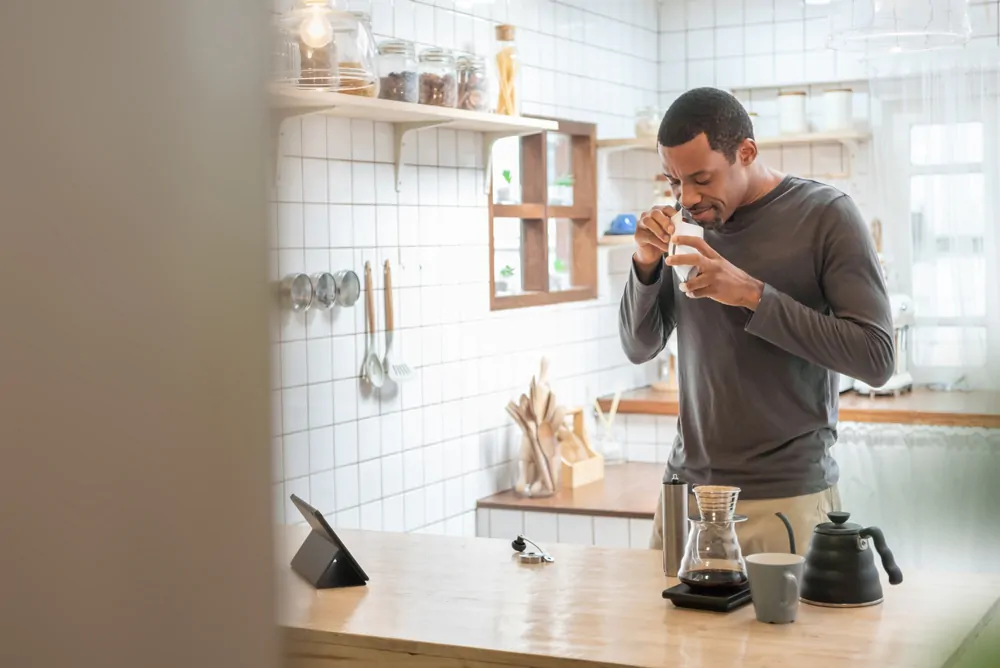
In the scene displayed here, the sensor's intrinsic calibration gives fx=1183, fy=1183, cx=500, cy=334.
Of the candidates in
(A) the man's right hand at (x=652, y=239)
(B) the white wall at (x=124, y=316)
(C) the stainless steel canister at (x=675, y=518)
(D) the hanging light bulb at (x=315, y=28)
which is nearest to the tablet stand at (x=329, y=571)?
(C) the stainless steel canister at (x=675, y=518)

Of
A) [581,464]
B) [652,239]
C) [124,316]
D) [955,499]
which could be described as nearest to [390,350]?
[581,464]

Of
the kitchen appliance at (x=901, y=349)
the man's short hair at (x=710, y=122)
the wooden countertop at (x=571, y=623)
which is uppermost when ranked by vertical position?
the man's short hair at (x=710, y=122)

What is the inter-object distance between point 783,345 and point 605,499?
6.12ft

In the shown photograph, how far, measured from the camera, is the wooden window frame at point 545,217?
14.2 feet

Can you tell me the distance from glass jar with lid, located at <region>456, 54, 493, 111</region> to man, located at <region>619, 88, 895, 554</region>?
141cm

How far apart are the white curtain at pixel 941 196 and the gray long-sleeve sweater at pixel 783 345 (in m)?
2.46

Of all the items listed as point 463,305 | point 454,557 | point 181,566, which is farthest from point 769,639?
point 463,305

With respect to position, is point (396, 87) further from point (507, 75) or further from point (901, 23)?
point (901, 23)

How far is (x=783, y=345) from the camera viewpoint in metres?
2.06

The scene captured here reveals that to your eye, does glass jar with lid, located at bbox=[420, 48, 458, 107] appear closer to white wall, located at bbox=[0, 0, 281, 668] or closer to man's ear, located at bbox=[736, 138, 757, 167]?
man's ear, located at bbox=[736, 138, 757, 167]

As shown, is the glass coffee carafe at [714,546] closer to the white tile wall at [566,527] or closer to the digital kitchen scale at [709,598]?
the digital kitchen scale at [709,598]

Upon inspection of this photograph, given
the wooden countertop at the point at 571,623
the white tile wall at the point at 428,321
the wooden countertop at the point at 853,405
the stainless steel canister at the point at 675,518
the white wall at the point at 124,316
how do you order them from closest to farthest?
the white wall at the point at 124,316
the wooden countertop at the point at 571,623
the stainless steel canister at the point at 675,518
the white tile wall at the point at 428,321
the wooden countertop at the point at 853,405

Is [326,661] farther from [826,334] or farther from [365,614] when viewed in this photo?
[826,334]

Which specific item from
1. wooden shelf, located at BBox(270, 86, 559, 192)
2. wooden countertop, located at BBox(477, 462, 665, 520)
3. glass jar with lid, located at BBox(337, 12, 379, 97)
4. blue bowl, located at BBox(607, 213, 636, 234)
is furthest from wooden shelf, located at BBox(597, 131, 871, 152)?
glass jar with lid, located at BBox(337, 12, 379, 97)
